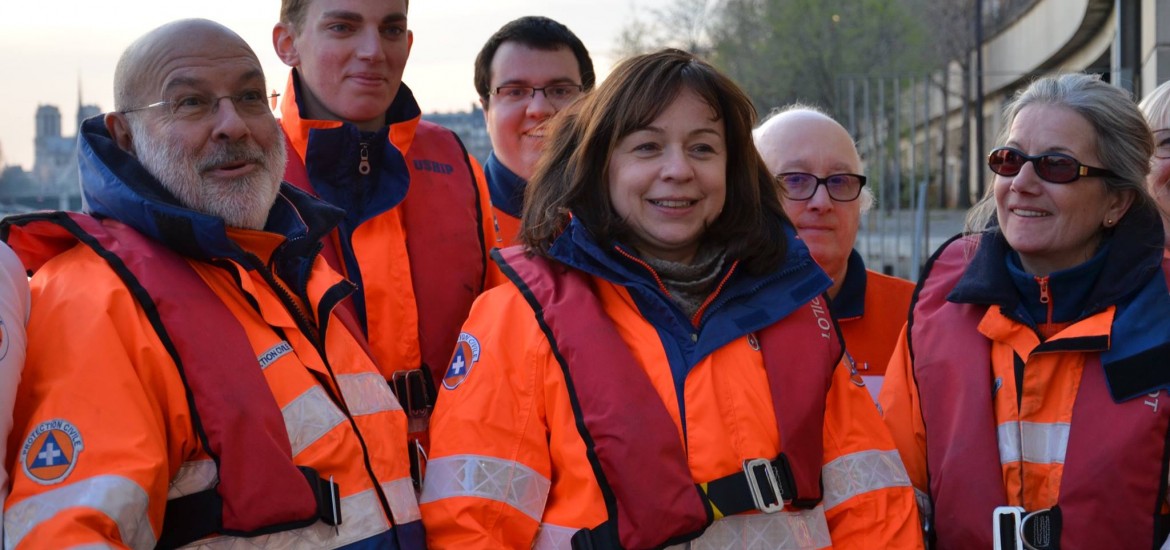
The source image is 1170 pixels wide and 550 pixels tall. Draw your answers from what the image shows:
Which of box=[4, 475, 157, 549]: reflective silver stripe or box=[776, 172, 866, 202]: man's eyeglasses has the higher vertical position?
box=[776, 172, 866, 202]: man's eyeglasses

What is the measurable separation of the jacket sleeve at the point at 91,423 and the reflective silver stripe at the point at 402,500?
1.78 ft

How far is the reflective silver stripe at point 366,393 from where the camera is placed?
9.89 feet

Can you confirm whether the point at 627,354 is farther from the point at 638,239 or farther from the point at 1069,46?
the point at 1069,46

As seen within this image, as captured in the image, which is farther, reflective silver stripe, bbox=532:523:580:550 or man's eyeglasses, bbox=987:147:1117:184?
man's eyeglasses, bbox=987:147:1117:184

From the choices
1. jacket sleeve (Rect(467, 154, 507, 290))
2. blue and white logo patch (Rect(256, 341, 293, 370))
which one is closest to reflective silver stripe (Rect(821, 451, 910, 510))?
jacket sleeve (Rect(467, 154, 507, 290))

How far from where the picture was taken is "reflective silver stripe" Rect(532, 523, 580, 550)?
2.89 m

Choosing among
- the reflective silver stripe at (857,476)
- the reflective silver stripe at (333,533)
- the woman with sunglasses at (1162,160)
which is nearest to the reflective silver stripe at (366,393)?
the reflective silver stripe at (333,533)

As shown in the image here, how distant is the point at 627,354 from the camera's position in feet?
9.81

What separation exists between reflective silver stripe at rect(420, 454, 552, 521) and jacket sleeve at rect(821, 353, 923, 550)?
789 millimetres

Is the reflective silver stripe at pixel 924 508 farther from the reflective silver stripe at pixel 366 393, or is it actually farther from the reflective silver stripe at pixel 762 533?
the reflective silver stripe at pixel 366 393

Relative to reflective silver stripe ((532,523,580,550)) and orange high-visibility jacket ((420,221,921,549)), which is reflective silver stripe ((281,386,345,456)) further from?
reflective silver stripe ((532,523,580,550))

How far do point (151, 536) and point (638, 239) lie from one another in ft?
4.74

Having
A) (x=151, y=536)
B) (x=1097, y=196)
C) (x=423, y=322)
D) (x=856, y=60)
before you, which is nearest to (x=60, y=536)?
(x=151, y=536)

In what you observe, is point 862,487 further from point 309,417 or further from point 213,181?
point 213,181
